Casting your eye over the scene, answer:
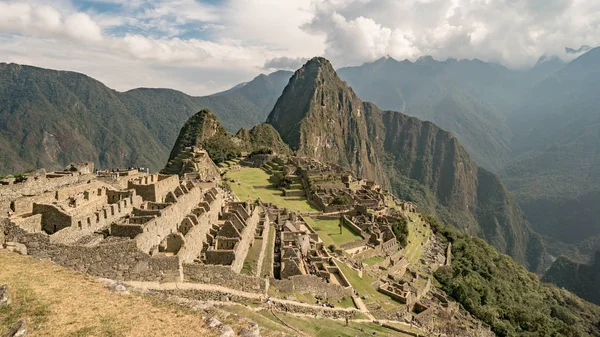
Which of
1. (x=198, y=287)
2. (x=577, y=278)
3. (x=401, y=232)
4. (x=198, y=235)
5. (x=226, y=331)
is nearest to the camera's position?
(x=226, y=331)

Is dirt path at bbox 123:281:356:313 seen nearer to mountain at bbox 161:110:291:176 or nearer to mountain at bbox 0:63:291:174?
mountain at bbox 161:110:291:176

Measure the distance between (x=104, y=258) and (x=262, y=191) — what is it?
1745 inches

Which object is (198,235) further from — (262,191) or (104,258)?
(262,191)

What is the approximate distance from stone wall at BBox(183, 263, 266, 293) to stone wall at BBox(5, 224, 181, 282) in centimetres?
122

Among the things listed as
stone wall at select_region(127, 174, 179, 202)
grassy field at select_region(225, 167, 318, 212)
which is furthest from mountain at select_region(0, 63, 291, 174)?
stone wall at select_region(127, 174, 179, 202)

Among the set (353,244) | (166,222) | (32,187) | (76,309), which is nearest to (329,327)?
(166,222)

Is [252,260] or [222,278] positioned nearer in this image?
[222,278]

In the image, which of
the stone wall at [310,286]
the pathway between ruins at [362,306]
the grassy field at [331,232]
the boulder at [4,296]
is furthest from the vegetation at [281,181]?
the boulder at [4,296]

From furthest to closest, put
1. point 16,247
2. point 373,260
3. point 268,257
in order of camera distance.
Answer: point 373,260, point 268,257, point 16,247

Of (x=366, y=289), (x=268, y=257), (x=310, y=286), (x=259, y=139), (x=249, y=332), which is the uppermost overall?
(x=259, y=139)

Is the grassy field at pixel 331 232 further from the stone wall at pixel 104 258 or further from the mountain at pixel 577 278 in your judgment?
the mountain at pixel 577 278

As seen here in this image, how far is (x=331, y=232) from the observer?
44344 mm

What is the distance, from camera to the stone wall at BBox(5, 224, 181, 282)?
14156 mm

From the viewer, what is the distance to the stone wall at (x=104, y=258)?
14.2 m
